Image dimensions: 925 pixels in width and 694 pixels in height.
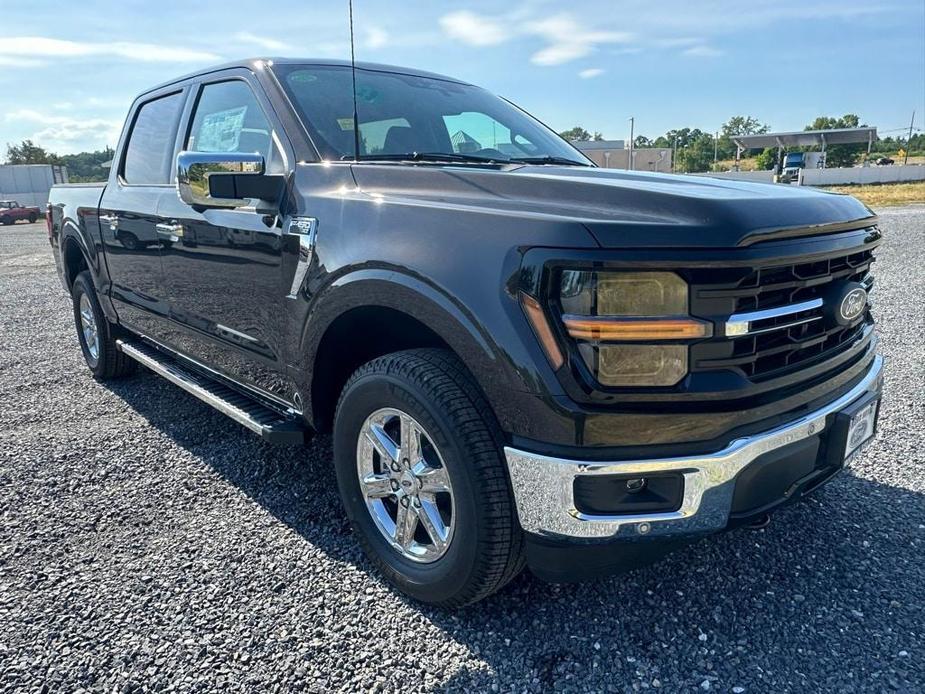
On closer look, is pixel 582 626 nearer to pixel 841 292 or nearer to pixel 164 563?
pixel 841 292

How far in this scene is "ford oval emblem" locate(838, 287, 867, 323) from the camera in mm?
2055

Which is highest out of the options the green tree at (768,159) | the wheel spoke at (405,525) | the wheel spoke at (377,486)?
the green tree at (768,159)

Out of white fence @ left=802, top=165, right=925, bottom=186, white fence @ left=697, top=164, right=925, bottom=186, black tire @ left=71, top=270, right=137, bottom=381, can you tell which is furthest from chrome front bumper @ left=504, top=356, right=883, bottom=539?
white fence @ left=802, top=165, right=925, bottom=186

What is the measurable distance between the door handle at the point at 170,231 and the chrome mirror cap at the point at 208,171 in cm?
57

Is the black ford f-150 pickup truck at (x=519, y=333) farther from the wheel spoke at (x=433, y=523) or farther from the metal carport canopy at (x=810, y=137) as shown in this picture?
the metal carport canopy at (x=810, y=137)

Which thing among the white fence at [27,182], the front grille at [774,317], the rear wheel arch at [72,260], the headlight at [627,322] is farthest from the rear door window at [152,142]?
the white fence at [27,182]

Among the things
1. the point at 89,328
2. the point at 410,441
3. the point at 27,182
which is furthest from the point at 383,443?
the point at 27,182

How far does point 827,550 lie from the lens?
8.30 feet

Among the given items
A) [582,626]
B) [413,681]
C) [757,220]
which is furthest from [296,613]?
[757,220]

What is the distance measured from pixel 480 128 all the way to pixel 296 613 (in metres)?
2.36

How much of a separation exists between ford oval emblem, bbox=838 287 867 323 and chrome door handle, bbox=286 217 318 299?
178cm

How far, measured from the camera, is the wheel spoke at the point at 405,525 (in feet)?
7.51

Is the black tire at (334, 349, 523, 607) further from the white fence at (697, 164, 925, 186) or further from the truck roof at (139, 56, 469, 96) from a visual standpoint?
the white fence at (697, 164, 925, 186)

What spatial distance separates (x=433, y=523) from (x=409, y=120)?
6.16ft
